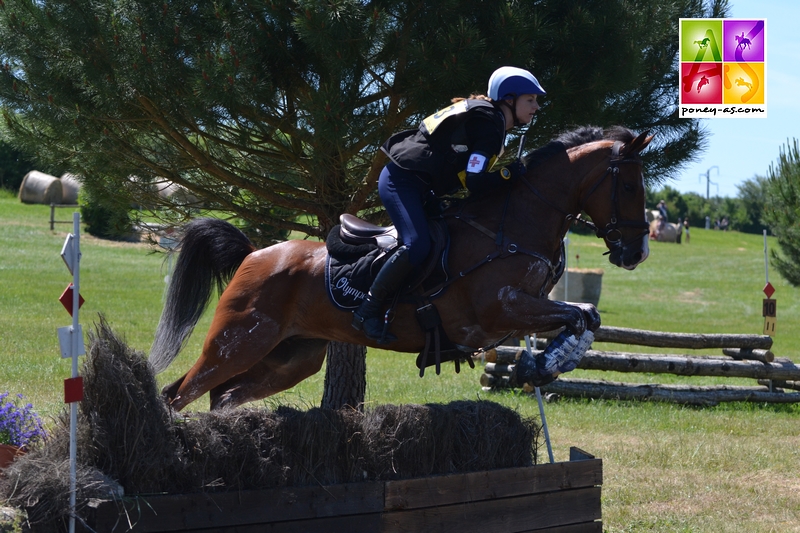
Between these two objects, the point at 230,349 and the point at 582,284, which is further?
the point at 582,284

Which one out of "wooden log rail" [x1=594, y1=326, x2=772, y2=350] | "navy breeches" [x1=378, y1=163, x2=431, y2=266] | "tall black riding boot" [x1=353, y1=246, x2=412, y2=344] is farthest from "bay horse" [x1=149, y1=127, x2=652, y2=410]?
"wooden log rail" [x1=594, y1=326, x2=772, y2=350]

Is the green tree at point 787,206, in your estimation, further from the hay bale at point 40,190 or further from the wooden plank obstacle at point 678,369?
the hay bale at point 40,190

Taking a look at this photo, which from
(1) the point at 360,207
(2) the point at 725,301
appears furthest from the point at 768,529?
(2) the point at 725,301

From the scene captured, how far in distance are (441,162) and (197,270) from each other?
208cm

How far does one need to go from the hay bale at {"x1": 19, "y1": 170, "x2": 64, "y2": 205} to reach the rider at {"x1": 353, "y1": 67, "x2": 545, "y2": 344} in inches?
1324

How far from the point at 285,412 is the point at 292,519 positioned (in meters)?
0.57

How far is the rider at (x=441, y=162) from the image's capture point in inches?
186

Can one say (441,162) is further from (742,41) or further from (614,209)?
(742,41)

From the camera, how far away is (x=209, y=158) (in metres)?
6.14

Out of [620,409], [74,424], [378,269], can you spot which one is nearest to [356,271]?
[378,269]

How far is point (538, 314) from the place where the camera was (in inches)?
186

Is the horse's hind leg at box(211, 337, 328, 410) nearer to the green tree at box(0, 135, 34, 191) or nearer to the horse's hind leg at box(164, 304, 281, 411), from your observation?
the horse's hind leg at box(164, 304, 281, 411)

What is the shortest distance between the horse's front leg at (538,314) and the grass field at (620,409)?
1.47 metres

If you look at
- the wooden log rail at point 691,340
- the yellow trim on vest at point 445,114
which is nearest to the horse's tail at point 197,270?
the yellow trim on vest at point 445,114
